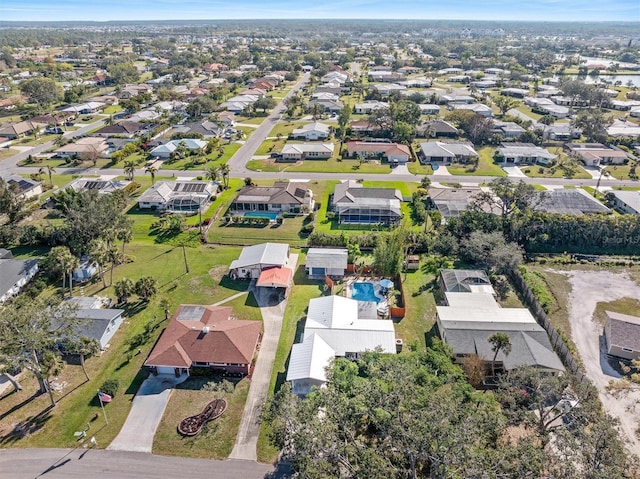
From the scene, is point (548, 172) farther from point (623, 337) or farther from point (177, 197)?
point (177, 197)

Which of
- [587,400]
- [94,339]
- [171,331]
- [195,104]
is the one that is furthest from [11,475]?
[195,104]

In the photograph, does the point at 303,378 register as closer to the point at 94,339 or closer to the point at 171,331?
the point at 171,331

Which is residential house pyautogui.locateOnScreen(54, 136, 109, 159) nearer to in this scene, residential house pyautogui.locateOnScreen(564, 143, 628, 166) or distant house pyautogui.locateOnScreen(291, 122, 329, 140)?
distant house pyautogui.locateOnScreen(291, 122, 329, 140)

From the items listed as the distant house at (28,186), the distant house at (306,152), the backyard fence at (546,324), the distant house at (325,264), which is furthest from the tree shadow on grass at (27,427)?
the distant house at (306,152)

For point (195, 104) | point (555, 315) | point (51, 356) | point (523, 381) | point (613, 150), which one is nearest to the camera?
point (523, 381)

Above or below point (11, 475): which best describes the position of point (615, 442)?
above

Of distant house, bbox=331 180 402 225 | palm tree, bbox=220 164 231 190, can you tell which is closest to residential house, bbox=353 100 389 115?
palm tree, bbox=220 164 231 190
